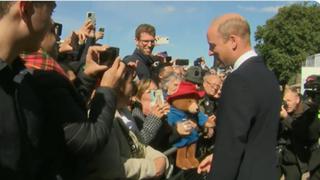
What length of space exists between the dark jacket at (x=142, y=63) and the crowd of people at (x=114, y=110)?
2cm

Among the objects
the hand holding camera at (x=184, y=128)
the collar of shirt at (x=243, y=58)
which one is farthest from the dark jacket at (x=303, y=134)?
the collar of shirt at (x=243, y=58)

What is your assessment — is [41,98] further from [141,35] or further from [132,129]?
[141,35]

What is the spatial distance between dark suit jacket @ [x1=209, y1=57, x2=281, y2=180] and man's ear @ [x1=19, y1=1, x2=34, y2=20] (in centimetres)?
176

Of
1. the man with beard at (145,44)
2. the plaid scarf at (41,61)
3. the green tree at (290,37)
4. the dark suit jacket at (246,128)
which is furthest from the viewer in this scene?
the green tree at (290,37)

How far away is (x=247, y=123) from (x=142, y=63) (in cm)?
279

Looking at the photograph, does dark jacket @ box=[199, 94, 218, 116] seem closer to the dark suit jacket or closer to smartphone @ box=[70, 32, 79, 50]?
smartphone @ box=[70, 32, 79, 50]

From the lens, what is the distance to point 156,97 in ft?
14.6

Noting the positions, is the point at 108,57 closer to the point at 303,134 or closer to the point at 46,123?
the point at 46,123

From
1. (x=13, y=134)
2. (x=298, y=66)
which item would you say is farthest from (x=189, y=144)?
(x=298, y=66)

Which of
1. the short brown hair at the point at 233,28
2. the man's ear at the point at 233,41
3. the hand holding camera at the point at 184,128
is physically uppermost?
the short brown hair at the point at 233,28

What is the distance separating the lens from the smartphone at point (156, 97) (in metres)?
4.38

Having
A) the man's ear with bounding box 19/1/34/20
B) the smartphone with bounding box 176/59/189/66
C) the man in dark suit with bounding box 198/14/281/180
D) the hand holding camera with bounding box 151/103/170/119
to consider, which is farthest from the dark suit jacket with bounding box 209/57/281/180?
the smartphone with bounding box 176/59/189/66

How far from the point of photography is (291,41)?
251ft

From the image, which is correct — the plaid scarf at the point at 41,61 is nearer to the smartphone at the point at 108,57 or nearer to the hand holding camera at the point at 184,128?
the smartphone at the point at 108,57
